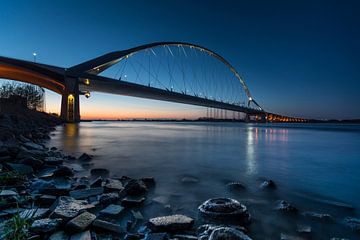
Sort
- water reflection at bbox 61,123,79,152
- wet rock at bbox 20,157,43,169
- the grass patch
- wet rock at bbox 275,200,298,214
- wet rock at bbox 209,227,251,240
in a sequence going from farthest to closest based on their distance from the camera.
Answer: water reflection at bbox 61,123,79,152, wet rock at bbox 20,157,43,169, wet rock at bbox 275,200,298,214, wet rock at bbox 209,227,251,240, the grass patch

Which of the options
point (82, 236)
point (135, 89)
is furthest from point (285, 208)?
point (135, 89)

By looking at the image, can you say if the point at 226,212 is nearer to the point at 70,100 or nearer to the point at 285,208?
the point at 285,208

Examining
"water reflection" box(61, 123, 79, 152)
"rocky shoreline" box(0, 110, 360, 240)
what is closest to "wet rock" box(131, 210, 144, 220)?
"rocky shoreline" box(0, 110, 360, 240)

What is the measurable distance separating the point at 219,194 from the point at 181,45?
55.0m

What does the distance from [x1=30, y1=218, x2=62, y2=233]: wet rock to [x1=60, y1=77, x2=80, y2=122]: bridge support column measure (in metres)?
41.8

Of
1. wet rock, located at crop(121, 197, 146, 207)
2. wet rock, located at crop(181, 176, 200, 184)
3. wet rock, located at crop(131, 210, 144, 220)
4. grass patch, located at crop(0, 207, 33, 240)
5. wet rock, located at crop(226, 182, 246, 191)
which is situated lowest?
wet rock, located at crop(181, 176, 200, 184)

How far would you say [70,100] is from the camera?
3994cm

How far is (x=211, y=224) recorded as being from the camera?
2.83m

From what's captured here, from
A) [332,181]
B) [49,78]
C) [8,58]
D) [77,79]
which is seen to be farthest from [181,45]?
[332,181]

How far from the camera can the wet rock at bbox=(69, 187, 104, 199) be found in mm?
3568

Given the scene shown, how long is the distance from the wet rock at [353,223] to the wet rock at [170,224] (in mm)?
2157

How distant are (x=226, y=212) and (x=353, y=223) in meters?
1.76

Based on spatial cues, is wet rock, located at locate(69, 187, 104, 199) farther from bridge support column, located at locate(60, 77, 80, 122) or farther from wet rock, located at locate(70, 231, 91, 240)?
bridge support column, located at locate(60, 77, 80, 122)

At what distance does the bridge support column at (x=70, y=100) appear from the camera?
39.8m
